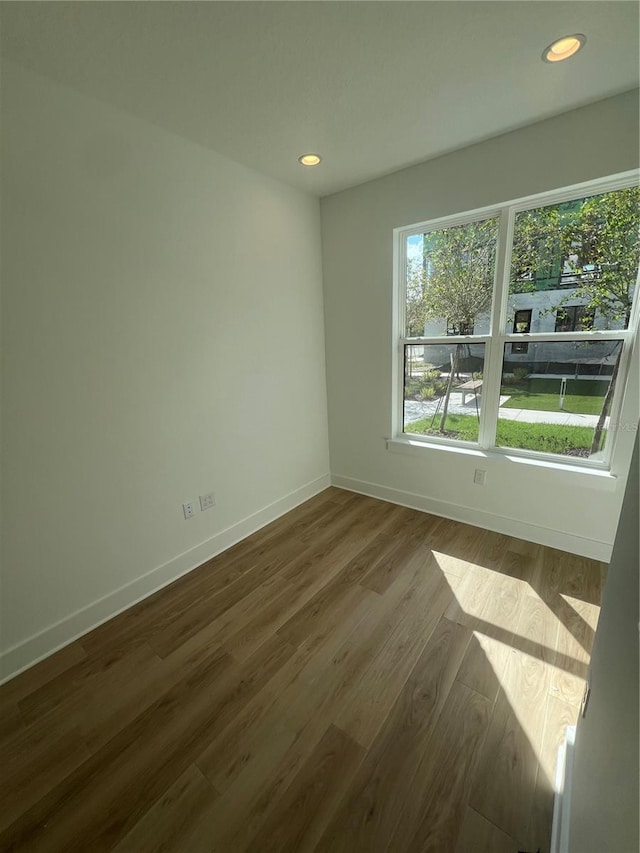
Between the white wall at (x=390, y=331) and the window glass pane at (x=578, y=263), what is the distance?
0.60ft

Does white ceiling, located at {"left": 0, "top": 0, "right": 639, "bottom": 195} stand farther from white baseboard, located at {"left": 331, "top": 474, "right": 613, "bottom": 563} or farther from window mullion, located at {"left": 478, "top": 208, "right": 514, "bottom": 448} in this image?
white baseboard, located at {"left": 331, "top": 474, "right": 613, "bottom": 563}

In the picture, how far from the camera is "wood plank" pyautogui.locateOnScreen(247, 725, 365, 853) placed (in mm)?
1018

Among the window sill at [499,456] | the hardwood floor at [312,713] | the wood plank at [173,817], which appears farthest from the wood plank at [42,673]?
the window sill at [499,456]

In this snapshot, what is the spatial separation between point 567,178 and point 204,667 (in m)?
3.16

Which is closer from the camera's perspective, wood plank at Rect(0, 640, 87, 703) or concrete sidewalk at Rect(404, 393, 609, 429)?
wood plank at Rect(0, 640, 87, 703)

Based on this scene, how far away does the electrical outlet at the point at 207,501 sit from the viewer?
2.26 meters

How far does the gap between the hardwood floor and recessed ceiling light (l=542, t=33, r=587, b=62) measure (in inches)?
101

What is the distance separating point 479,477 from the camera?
2.51 m

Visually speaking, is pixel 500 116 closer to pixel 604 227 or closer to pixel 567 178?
pixel 567 178

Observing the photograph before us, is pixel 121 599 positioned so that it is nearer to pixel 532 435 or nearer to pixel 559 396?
pixel 532 435

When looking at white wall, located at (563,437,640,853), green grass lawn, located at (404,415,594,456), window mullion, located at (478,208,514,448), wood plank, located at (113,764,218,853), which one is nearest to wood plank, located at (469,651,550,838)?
white wall, located at (563,437,640,853)

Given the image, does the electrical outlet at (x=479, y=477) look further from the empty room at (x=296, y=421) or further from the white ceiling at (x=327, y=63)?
the white ceiling at (x=327, y=63)

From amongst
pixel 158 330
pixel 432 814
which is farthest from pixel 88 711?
pixel 158 330

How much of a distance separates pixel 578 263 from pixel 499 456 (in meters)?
1.28
